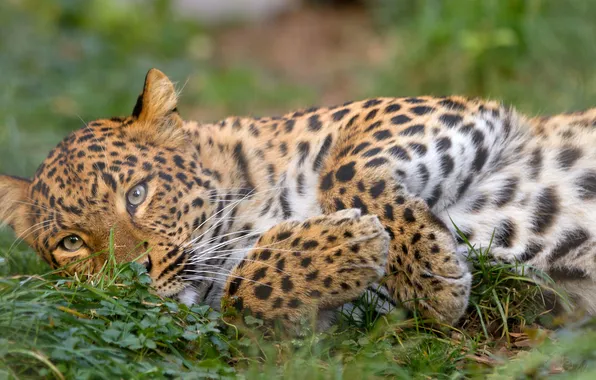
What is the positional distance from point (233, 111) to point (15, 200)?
23.3 feet

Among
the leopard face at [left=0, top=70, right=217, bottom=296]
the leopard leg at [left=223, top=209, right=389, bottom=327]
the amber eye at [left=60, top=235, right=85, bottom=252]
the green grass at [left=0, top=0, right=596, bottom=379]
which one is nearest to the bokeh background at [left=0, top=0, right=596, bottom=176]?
the green grass at [left=0, top=0, right=596, bottom=379]

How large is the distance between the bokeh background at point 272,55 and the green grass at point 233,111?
30 millimetres

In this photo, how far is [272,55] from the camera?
1566 cm

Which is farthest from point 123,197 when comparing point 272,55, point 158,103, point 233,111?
point 272,55

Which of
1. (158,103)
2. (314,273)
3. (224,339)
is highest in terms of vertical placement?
(158,103)

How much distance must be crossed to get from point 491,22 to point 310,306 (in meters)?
7.08

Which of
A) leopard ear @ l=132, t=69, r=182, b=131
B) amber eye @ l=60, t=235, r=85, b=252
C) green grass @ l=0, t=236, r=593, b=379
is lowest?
Answer: green grass @ l=0, t=236, r=593, b=379

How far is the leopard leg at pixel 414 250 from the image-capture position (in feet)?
16.6


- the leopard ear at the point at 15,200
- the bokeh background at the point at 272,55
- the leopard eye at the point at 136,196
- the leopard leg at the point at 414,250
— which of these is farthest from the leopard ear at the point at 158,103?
the bokeh background at the point at 272,55

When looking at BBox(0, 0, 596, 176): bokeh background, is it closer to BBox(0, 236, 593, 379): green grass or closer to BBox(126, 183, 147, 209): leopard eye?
BBox(0, 236, 593, 379): green grass

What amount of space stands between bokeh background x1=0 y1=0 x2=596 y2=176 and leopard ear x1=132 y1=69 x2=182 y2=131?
341 centimetres

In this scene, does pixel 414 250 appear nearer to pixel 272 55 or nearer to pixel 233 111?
pixel 233 111

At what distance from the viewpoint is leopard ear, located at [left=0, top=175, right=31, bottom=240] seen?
581 cm

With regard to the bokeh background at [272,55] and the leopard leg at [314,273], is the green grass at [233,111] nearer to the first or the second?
the bokeh background at [272,55]
